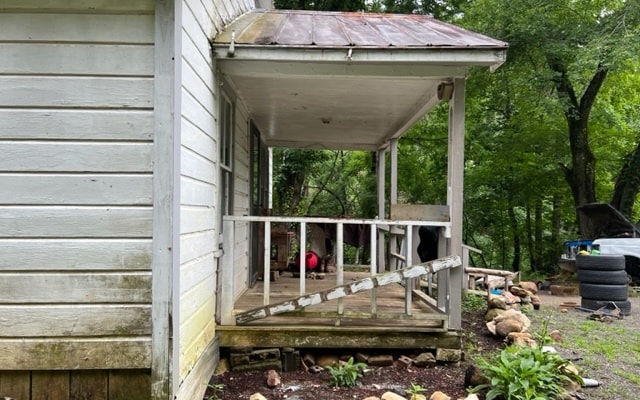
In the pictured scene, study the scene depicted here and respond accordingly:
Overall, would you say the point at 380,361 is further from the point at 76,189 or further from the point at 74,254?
the point at 76,189

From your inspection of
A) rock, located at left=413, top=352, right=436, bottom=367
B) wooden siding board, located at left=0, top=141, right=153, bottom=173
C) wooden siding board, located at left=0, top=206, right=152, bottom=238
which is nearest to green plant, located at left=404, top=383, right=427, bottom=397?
rock, located at left=413, top=352, right=436, bottom=367

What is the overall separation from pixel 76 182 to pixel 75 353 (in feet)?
3.31

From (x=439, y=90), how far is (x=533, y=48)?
7.58 meters

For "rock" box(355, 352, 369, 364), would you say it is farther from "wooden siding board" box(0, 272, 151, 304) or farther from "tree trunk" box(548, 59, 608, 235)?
"tree trunk" box(548, 59, 608, 235)

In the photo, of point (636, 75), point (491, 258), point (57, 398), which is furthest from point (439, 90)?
point (491, 258)

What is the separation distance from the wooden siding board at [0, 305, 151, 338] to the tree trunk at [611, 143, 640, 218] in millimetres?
12069

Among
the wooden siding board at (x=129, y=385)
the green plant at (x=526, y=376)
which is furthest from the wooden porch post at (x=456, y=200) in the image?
the wooden siding board at (x=129, y=385)

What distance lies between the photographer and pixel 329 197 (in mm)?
16703

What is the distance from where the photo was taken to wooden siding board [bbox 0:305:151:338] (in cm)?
253

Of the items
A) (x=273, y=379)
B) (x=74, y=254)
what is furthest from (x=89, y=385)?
(x=273, y=379)

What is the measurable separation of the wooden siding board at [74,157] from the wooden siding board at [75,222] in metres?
0.24

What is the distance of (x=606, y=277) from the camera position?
21.2 feet

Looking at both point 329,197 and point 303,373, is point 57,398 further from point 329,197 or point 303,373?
point 329,197

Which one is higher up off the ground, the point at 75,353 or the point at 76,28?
the point at 76,28
